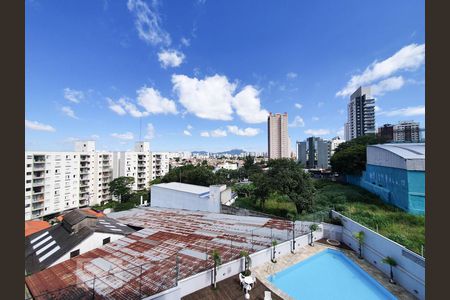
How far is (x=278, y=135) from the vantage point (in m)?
86.6

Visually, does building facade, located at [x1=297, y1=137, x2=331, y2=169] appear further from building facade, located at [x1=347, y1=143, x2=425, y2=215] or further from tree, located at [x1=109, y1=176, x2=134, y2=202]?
tree, located at [x1=109, y1=176, x2=134, y2=202]

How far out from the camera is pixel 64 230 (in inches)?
422

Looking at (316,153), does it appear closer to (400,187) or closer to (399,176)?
(399,176)

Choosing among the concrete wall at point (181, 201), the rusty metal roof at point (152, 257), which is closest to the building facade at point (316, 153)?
the concrete wall at point (181, 201)

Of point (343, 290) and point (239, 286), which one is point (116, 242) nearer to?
point (239, 286)

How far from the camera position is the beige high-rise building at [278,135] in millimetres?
86062

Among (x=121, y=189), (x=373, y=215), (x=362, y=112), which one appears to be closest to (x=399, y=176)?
(x=373, y=215)

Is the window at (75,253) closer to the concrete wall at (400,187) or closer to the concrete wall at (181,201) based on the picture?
the concrete wall at (181,201)

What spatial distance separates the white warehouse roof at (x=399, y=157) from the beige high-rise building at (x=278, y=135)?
64.4 m

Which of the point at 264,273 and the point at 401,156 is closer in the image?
the point at 264,273

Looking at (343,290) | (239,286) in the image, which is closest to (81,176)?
(239,286)

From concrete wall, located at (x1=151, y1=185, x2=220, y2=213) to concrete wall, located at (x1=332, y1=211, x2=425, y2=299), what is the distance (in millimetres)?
10227

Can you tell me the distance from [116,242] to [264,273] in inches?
300

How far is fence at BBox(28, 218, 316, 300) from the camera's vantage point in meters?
5.99
